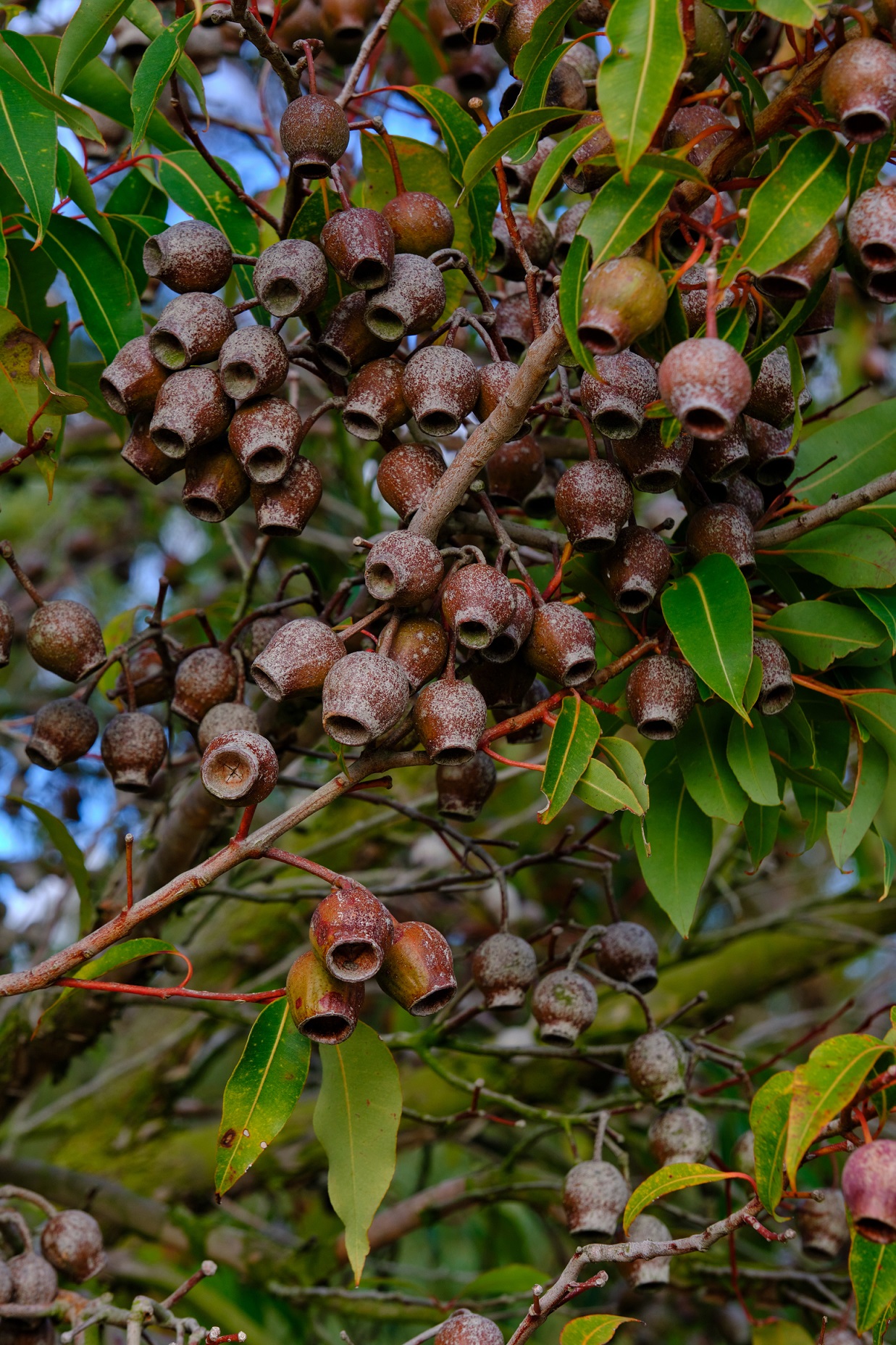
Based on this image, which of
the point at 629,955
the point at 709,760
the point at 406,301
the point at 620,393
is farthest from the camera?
the point at 629,955

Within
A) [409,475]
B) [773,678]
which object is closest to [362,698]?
[409,475]

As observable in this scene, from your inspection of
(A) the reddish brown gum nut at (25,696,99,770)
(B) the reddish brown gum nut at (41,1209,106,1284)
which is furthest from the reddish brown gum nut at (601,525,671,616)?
(B) the reddish brown gum nut at (41,1209,106,1284)

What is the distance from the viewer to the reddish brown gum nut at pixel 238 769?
4.90 ft

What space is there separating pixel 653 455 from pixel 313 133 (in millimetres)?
619

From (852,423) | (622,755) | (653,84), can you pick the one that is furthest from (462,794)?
(653,84)

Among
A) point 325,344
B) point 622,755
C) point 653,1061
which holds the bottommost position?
point 653,1061

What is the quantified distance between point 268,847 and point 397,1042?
0.97m

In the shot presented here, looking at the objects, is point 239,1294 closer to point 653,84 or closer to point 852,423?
point 852,423

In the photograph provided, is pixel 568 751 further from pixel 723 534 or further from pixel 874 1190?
pixel 874 1190

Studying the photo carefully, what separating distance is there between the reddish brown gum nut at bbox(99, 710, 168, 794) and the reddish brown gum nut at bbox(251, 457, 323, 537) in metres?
0.41

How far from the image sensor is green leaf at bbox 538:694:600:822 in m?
1.52

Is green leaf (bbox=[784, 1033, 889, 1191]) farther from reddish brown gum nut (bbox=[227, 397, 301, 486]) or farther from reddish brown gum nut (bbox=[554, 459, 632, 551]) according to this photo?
reddish brown gum nut (bbox=[227, 397, 301, 486])

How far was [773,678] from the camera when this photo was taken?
1.68 m

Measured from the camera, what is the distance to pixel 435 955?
1504 mm
